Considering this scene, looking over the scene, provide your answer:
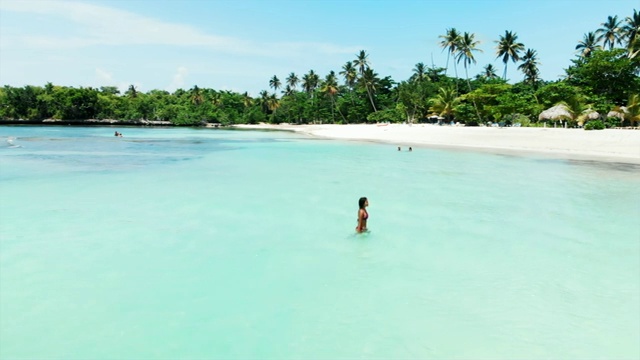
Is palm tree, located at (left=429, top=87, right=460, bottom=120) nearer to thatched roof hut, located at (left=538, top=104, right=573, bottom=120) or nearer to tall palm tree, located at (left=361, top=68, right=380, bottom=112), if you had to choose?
thatched roof hut, located at (left=538, top=104, right=573, bottom=120)

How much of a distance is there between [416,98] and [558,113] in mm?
27988

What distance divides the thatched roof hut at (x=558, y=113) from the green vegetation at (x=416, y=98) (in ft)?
1.73

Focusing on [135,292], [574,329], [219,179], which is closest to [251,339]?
[135,292]

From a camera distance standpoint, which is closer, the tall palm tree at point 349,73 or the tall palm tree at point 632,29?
the tall palm tree at point 632,29

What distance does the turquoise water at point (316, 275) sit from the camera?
5.25 m

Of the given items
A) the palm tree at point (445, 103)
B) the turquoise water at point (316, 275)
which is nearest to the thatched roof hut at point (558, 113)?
the palm tree at point (445, 103)

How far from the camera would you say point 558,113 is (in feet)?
134

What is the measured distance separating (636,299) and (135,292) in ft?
25.8

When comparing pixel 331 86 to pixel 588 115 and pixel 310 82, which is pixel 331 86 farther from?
pixel 588 115

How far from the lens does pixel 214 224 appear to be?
11.0 m

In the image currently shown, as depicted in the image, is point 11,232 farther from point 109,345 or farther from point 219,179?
point 219,179

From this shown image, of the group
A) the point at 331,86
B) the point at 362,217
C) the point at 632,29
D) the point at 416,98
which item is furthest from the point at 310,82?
the point at 362,217

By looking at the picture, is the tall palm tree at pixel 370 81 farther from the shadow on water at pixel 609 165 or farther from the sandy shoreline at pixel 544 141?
the shadow on water at pixel 609 165

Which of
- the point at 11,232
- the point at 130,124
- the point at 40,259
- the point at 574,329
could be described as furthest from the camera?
the point at 130,124
